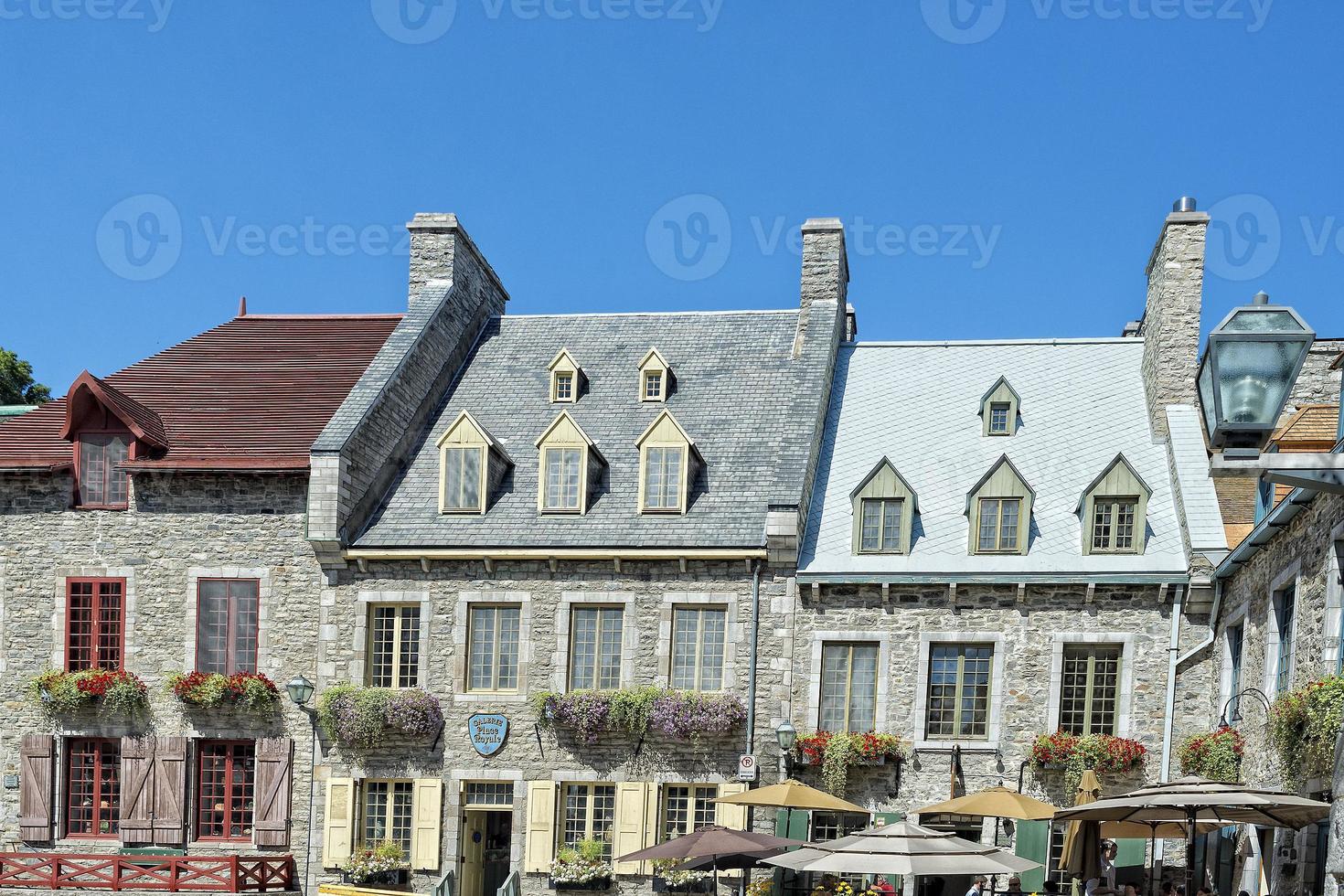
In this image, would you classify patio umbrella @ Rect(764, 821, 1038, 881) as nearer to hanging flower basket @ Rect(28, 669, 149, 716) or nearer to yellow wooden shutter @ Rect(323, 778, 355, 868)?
yellow wooden shutter @ Rect(323, 778, 355, 868)

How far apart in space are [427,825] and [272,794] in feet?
7.98

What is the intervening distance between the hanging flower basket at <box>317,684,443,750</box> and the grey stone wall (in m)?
0.68

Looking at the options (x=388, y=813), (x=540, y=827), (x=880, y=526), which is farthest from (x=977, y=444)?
(x=388, y=813)

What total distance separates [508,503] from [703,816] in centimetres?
568

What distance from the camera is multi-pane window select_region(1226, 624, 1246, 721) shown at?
18797 millimetres

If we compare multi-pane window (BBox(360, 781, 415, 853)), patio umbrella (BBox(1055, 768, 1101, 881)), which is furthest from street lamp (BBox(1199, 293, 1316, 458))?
multi-pane window (BBox(360, 781, 415, 853))

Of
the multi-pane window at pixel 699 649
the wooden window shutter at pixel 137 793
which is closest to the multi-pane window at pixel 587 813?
the multi-pane window at pixel 699 649

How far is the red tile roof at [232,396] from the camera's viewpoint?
23156 millimetres

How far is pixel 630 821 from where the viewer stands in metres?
21.4

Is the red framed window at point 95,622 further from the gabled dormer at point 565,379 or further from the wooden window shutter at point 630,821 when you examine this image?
the wooden window shutter at point 630,821

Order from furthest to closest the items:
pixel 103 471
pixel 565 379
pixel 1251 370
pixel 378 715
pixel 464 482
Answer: pixel 565 379 → pixel 103 471 → pixel 464 482 → pixel 378 715 → pixel 1251 370

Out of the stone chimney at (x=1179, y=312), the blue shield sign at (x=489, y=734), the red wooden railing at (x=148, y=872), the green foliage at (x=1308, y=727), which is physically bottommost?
the red wooden railing at (x=148, y=872)

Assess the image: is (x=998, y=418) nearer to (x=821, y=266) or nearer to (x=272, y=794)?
(x=821, y=266)

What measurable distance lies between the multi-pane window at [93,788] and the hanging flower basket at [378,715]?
12.1 feet
